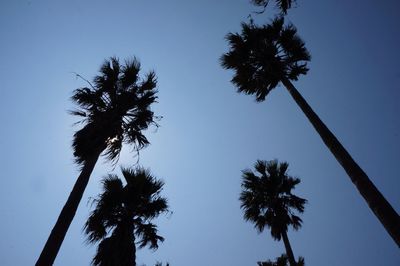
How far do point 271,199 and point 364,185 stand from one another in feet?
31.9

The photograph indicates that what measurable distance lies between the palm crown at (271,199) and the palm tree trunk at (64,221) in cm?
1001

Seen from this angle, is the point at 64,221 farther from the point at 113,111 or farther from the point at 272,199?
the point at 272,199

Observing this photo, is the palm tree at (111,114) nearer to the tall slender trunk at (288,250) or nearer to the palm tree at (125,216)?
the palm tree at (125,216)

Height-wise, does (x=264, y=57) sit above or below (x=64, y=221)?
above

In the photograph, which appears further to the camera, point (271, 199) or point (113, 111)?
point (271, 199)

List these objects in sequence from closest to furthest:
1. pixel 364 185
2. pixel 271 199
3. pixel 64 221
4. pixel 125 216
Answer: pixel 364 185
pixel 64 221
pixel 125 216
pixel 271 199

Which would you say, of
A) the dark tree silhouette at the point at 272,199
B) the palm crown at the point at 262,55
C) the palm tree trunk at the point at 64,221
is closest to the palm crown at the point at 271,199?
the dark tree silhouette at the point at 272,199

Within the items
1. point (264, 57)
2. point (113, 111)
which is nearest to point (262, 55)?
point (264, 57)

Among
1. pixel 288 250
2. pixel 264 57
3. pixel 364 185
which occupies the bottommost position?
pixel 364 185

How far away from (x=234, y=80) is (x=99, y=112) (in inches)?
241

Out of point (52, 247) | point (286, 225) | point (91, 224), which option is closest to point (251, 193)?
point (286, 225)

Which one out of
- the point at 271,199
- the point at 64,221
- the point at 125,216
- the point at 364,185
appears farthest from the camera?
the point at 271,199

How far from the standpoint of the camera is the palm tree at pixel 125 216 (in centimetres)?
954

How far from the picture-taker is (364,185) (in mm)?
6086
